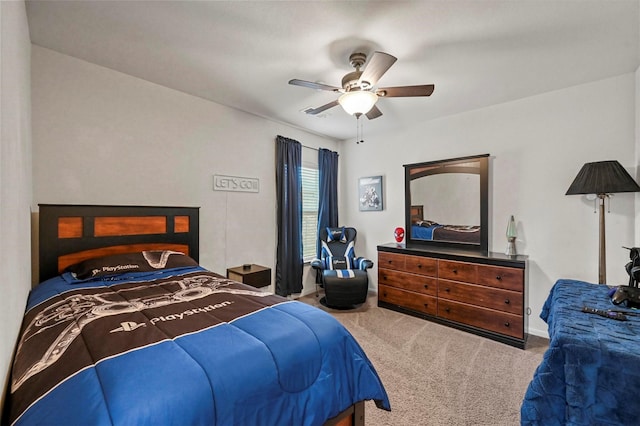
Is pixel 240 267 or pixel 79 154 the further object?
pixel 240 267

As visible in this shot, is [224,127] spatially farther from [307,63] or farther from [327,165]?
[327,165]

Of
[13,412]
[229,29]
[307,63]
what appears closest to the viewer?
[13,412]

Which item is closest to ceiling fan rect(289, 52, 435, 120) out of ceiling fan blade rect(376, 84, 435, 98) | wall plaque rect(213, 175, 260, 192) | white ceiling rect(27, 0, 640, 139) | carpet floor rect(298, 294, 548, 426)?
ceiling fan blade rect(376, 84, 435, 98)

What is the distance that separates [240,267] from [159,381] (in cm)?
263

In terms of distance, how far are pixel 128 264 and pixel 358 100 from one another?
7.81 ft

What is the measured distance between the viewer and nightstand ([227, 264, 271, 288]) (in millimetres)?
3219

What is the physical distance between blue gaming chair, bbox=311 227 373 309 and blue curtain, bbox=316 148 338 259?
30 centimetres

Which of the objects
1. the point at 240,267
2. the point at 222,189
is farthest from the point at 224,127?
the point at 240,267

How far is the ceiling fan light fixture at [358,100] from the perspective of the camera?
2.17 meters

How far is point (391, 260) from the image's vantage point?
378cm

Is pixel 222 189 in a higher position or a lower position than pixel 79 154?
lower

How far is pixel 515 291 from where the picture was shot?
2.77 meters

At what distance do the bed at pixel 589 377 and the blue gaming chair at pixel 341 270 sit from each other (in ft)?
7.79

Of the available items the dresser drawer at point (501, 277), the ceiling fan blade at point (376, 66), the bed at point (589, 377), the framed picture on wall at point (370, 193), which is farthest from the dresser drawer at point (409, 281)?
the ceiling fan blade at point (376, 66)
